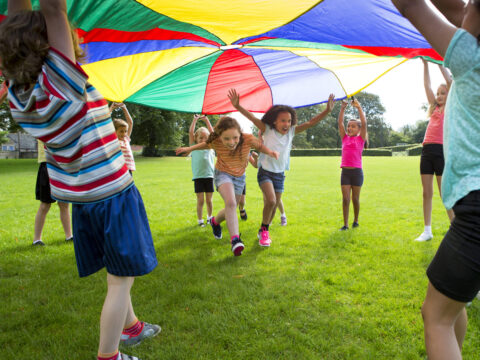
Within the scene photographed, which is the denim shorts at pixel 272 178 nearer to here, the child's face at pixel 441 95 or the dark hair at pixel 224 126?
the dark hair at pixel 224 126

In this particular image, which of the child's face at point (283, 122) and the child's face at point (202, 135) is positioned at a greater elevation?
the child's face at point (283, 122)

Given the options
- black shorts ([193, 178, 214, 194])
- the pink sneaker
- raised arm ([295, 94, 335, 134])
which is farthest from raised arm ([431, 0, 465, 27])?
black shorts ([193, 178, 214, 194])

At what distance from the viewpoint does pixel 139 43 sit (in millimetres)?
4102

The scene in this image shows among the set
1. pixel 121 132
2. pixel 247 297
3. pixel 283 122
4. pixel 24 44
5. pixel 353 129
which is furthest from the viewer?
pixel 353 129

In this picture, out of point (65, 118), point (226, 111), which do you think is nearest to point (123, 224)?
point (65, 118)

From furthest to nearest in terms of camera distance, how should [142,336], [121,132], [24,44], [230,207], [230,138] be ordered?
[121,132] → [230,138] → [230,207] → [142,336] → [24,44]

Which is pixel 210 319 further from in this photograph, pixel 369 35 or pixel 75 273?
pixel 369 35

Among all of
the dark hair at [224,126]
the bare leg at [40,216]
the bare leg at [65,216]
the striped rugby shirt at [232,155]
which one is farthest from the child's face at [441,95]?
the bare leg at [40,216]

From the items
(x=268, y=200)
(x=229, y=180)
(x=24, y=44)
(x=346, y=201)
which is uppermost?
(x=24, y=44)

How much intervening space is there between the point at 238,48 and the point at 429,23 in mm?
3404

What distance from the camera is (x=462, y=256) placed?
1.24 meters

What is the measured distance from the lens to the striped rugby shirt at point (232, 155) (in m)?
4.43

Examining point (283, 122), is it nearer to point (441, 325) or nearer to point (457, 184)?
point (457, 184)

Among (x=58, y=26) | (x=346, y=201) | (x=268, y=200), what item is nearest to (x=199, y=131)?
(x=268, y=200)
